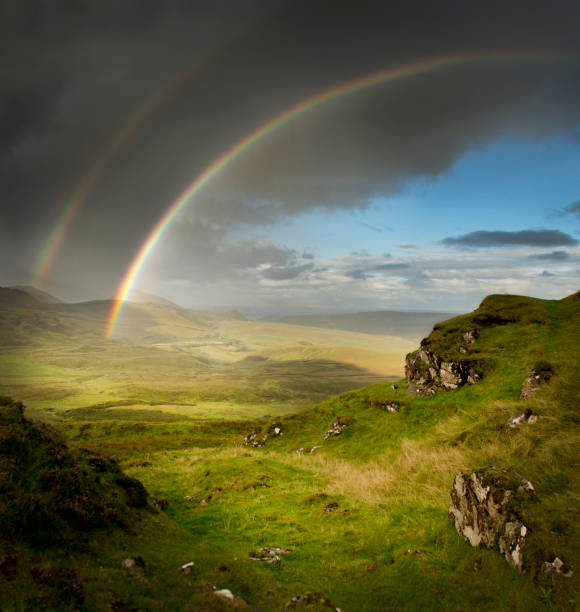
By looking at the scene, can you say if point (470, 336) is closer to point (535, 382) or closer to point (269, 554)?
point (535, 382)

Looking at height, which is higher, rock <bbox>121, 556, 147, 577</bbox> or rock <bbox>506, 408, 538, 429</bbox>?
rock <bbox>506, 408, 538, 429</bbox>

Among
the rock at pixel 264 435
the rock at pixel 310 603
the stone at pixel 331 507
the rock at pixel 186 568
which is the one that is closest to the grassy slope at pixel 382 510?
the rock at pixel 186 568

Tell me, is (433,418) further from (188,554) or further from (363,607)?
(188,554)

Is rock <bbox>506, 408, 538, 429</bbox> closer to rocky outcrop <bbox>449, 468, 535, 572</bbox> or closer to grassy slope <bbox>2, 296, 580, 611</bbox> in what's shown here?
grassy slope <bbox>2, 296, 580, 611</bbox>

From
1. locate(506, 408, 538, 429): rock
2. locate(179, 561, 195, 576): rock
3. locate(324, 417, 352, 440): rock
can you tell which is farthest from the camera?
locate(324, 417, 352, 440): rock

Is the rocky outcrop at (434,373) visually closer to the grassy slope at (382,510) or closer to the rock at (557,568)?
the grassy slope at (382,510)

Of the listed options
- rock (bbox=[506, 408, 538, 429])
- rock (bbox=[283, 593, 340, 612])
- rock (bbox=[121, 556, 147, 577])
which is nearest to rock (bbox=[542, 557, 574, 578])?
rock (bbox=[283, 593, 340, 612])

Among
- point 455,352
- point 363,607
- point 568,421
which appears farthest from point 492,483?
point 455,352

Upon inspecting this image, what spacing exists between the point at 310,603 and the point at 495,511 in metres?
7.71

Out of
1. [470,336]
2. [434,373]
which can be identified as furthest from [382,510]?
[470,336]

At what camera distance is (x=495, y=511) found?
1292 centimetres

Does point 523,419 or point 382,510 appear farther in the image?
point 523,419

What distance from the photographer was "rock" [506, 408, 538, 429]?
69.3ft

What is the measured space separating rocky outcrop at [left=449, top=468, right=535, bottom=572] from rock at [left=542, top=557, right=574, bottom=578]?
68cm
